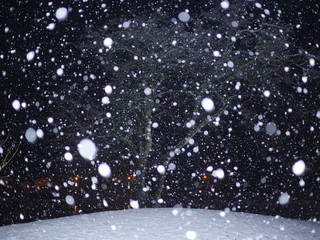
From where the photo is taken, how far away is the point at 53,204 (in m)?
17.0

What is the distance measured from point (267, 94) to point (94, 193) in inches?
638

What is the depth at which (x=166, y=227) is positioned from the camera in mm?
3174

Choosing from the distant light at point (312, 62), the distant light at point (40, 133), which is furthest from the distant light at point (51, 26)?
the distant light at point (312, 62)

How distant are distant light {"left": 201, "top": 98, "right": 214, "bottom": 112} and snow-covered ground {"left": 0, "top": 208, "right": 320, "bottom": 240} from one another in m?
6.42

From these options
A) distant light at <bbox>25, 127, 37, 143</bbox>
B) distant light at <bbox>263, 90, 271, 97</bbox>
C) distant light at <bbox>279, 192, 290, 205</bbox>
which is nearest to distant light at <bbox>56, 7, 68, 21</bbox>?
distant light at <bbox>263, 90, 271, 97</bbox>

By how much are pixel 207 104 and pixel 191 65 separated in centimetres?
150

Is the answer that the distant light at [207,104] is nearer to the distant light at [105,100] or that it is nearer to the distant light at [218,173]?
the distant light at [105,100]

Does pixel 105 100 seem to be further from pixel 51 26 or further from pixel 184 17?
pixel 184 17

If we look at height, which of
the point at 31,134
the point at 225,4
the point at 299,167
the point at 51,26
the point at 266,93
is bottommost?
the point at 299,167

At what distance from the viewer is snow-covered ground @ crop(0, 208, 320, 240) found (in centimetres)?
298

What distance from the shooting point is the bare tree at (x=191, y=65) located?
29.3 ft

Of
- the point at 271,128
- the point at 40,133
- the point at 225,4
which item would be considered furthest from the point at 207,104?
the point at 40,133

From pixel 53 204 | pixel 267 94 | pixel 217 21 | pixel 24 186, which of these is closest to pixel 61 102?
pixel 217 21

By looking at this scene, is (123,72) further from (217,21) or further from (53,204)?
(53,204)
